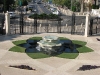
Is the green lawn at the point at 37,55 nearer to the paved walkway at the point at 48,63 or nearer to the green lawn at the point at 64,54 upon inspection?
the green lawn at the point at 64,54

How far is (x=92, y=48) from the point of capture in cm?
2130

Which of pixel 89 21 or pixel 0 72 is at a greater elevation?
pixel 89 21

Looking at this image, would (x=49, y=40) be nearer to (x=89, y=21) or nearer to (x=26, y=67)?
(x=26, y=67)

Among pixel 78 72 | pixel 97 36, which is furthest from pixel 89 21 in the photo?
pixel 78 72

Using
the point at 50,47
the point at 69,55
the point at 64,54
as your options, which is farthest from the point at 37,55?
the point at 69,55

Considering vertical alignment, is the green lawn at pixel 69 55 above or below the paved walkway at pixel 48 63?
above

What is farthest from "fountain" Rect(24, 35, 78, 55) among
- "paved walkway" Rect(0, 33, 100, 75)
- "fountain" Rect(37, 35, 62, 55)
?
"paved walkway" Rect(0, 33, 100, 75)

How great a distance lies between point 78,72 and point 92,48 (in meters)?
6.64

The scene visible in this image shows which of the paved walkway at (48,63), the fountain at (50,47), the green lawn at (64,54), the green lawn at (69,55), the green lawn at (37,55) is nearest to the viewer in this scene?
the paved walkway at (48,63)

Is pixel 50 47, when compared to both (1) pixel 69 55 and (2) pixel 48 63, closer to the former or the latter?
(1) pixel 69 55

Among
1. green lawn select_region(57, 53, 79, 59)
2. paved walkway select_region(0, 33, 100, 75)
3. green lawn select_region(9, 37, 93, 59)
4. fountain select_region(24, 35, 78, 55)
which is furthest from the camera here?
fountain select_region(24, 35, 78, 55)

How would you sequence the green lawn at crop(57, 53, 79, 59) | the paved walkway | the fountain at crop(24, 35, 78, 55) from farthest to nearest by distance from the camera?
the fountain at crop(24, 35, 78, 55)
the green lawn at crop(57, 53, 79, 59)
the paved walkway

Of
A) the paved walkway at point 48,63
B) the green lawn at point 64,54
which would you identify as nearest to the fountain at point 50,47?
the green lawn at point 64,54

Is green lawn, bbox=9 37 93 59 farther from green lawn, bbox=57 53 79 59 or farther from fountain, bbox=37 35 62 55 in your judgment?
fountain, bbox=37 35 62 55
